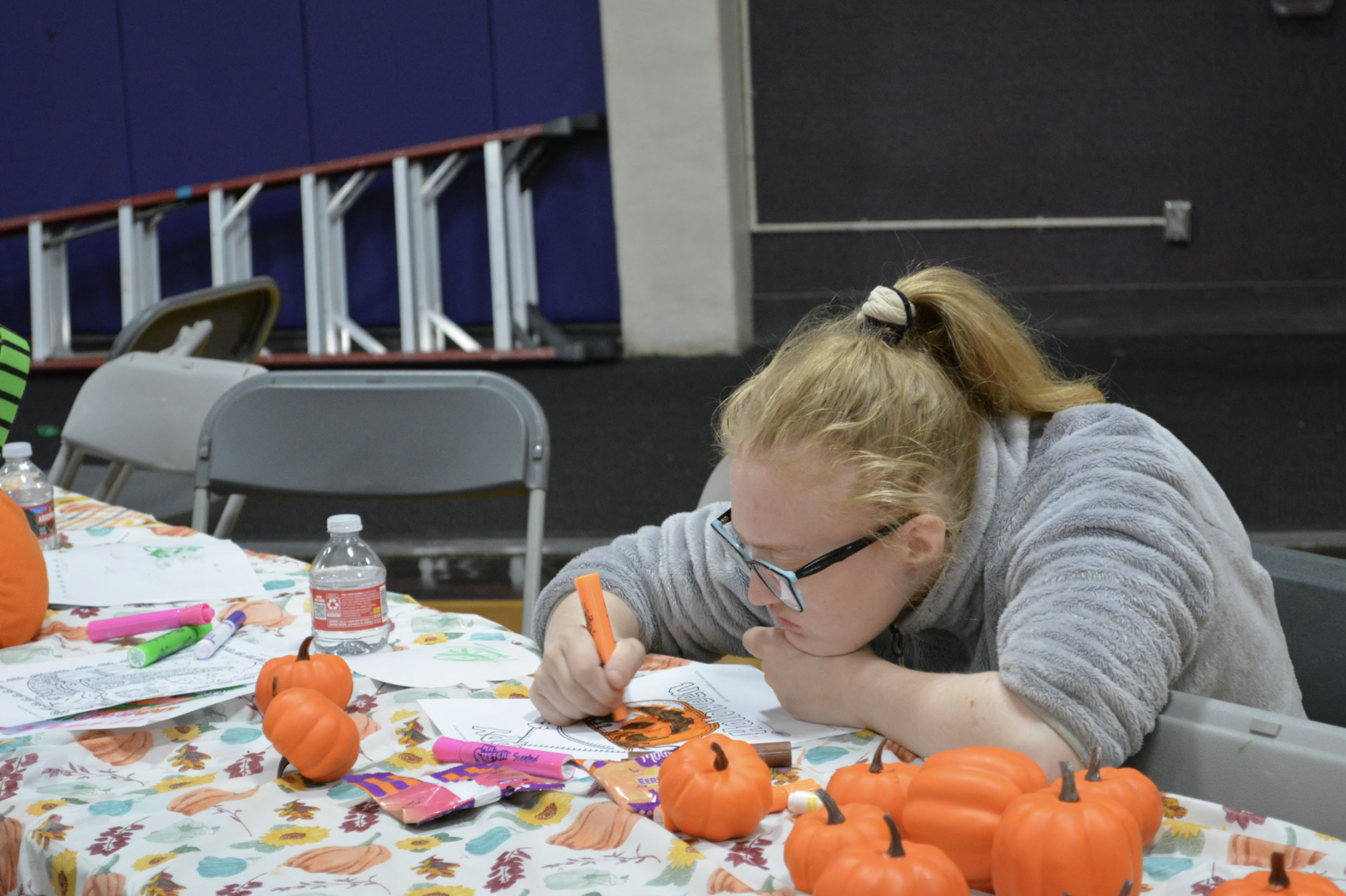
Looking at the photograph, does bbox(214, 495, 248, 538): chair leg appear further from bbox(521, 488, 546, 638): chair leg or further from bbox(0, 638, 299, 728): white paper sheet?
bbox(0, 638, 299, 728): white paper sheet

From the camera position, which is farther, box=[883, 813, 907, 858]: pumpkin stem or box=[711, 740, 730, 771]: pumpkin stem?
box=[711, 740, 730, 771]: pumpkin stem

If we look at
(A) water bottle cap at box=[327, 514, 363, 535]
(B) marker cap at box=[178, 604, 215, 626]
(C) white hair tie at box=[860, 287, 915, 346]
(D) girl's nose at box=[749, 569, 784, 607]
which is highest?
(C) white hair tie at box=[860, 287, 915, 346]

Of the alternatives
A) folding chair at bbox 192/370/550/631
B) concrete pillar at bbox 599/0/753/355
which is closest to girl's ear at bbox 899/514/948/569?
folding chair at bbox 192/370/550/631

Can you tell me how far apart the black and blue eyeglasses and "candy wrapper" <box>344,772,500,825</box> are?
0.28m

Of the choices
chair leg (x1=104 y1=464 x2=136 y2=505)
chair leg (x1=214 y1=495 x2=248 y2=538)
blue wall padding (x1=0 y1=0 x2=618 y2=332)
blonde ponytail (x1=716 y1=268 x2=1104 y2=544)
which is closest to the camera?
blonde ponytail (x1=716 y1=268 x2=1104 y2=544)

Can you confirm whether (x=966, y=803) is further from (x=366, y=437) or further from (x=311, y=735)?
(x=366, y=437)

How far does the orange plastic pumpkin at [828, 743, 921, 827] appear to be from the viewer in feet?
2.57

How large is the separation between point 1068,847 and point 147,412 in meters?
2.20

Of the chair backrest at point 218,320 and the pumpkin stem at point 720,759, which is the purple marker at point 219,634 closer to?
the pumpkin stem at point 720,759

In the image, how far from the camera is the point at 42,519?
1593 mm

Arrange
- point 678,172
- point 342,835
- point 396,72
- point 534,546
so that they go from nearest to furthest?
1. point 342,835
2. point 534,546
3. point 678,172
4. point 396,72

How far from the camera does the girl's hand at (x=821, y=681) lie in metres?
1.01

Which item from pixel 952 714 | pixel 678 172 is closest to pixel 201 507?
pixel 952 714

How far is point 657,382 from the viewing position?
16.4 ft
